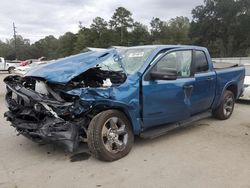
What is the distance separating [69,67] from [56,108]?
0.77 metres

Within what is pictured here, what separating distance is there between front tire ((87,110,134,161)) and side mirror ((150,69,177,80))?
32.1 inches

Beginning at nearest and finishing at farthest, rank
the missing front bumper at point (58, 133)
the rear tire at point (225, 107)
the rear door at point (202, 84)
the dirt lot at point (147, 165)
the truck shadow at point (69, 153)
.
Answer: the dirt lot at point (147, 165), the missing front bumper at point (58, 133), the truck shadow at point (69, 153), the rear door at point (202, 84), the rear tire at point (225, 107)

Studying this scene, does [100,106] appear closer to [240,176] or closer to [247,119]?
[240,176]

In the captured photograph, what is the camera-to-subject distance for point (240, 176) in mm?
4070

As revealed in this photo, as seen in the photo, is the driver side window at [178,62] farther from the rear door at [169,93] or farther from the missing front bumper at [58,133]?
the missing front bumper at [58,133]

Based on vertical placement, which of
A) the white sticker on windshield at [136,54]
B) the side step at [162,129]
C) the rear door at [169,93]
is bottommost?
the side step at [162,129]

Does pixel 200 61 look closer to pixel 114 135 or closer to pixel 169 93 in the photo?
pixel 169 93

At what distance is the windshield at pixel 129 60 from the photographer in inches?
198

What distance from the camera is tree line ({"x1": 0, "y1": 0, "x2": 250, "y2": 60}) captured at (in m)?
56.3

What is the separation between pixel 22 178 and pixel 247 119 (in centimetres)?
530

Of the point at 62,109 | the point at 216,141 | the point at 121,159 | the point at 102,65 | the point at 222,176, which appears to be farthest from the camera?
the point at 216,141

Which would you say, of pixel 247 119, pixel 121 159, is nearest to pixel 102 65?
pixel 121 159

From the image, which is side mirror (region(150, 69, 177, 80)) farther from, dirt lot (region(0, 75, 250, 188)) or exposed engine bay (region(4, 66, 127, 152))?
dirt lot (region(0, 75, 250, 188))

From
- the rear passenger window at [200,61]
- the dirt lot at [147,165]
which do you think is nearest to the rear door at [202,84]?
the rear passenger window at [200,61]
